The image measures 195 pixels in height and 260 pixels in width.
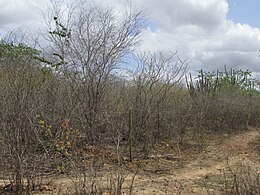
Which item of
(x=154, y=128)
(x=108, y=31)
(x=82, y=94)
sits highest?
(x=108, y=31)

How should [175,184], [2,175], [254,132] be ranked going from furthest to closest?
1. [254,132]
2. [175,184]
3. [2,175]

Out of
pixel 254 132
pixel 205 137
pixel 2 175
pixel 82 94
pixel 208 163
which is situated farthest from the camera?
pixel 254 132

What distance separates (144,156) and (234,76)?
15.9m

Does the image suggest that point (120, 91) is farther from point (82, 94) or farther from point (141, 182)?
point (141, 182)

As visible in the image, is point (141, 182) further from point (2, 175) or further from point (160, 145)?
point (160, 145)

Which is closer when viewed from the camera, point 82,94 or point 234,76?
point 82,94

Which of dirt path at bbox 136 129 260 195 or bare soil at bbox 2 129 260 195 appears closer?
bare soil at bbox 2 129 260 195

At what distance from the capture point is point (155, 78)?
1072 centimetres

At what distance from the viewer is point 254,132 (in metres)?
16.3

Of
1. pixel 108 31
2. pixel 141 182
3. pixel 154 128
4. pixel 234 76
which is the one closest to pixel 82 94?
pixel 108 31

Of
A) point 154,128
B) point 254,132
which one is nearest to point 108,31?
point 154,128

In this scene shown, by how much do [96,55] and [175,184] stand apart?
16.8 feet

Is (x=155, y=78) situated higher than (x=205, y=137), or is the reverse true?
(x=155, y=78)

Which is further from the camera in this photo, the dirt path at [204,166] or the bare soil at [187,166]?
the dirt path at [204,166]
